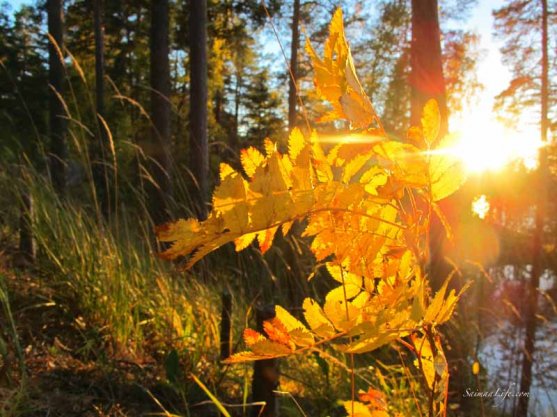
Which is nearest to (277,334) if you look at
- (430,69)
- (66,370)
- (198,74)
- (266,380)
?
(266,380)

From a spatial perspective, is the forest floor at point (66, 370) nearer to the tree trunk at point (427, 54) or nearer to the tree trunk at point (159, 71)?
the tree trunk at point (427, 54)

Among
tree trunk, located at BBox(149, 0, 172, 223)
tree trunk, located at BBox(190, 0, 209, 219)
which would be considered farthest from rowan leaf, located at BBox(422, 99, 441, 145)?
tree trunk, located at BBox(149, 0, 172, 223)

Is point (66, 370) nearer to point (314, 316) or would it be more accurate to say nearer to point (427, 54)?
point (314, 316)

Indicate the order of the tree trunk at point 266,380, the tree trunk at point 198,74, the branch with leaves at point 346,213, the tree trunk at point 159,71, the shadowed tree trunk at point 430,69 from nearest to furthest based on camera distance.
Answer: the branch with leaves at point 346,213
the tree trunk at point 266,380
the shadowed tree trunk at point 430,69
the tree trunk at point 198,74
the tree trunk at point 159,71

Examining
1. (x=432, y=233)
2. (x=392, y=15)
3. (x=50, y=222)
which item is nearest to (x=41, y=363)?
(x=50, y=222)

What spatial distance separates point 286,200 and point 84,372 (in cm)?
156

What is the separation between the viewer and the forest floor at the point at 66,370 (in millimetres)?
1378

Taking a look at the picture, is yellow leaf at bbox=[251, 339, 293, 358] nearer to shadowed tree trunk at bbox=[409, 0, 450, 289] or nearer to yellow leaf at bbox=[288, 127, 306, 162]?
yellow leaf at bbox=[288, 127, 306, 162]

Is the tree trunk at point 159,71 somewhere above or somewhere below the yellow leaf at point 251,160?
above

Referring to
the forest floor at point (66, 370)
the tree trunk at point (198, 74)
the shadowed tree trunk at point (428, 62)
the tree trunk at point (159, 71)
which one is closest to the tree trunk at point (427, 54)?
the shadowed tree trunk at point (428, 62)

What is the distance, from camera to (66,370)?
5.30 feet

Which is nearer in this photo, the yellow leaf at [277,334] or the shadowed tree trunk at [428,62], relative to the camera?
the yellow leaf at [277,334]

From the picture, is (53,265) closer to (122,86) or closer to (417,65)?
(417,65)

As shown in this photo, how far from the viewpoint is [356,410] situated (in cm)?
58
